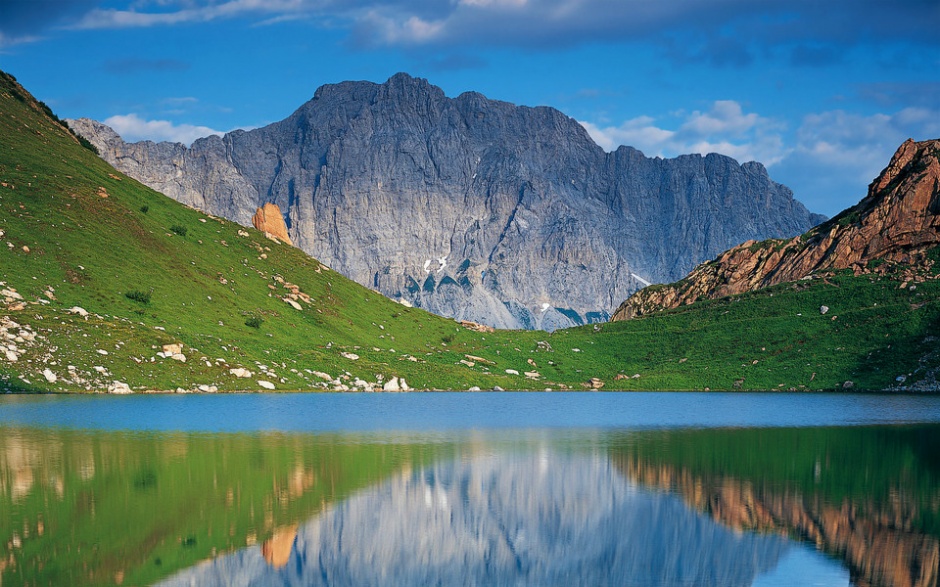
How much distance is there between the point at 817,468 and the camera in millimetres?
47375

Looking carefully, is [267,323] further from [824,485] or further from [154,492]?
[824,485]

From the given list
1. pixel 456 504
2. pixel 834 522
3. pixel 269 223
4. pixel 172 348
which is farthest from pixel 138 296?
pixel 834 522

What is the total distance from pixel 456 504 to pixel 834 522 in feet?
47.3

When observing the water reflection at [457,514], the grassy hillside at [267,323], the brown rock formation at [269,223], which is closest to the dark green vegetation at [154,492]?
the water reflection at [457,514]

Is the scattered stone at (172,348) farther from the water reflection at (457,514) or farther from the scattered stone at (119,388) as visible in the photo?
the water reflection at (457,514)

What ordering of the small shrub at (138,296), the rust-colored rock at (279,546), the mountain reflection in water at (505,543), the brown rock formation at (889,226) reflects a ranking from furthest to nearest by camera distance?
the brown rock formation at (889,226) < the small shrub at (138,296) < the rust-colored rock at (279,546) < the mountain reflection in water at (505,543)

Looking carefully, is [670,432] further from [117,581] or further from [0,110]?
[0,110]

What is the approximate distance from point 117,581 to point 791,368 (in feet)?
435

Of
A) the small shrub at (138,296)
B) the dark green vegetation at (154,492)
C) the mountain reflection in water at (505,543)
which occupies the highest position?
the small shrub at (138,296)

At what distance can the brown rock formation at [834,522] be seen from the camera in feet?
86.7

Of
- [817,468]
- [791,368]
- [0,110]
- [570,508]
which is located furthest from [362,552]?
[0,110]

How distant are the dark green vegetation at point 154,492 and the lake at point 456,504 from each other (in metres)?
0.14

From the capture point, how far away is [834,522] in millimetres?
33344

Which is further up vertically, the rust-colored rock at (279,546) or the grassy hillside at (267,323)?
the grassy hillside at (267,323)
